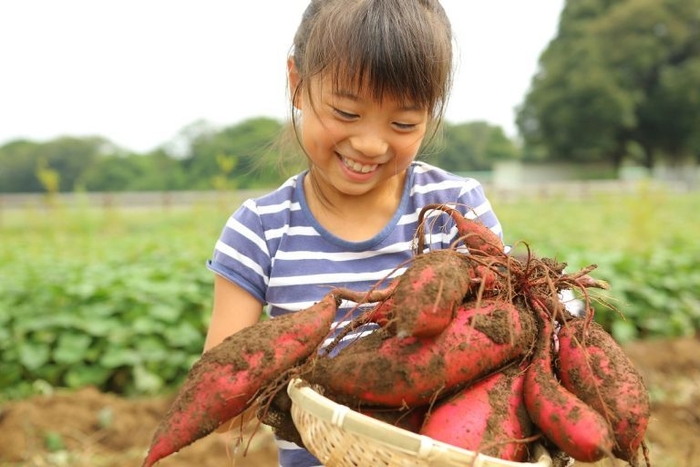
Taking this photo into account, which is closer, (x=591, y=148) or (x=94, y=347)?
(x=94, y=347)

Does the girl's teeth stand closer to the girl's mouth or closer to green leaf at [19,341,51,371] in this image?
the girl's mouth

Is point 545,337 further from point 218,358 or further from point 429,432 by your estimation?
point 218,358

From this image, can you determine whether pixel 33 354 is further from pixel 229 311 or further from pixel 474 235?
pixel 474 235

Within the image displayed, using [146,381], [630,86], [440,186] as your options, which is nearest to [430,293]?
[440,186]

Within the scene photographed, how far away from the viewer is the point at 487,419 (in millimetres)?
1124

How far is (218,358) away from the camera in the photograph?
1185 millimetres

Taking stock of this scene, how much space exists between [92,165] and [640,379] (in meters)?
25.0

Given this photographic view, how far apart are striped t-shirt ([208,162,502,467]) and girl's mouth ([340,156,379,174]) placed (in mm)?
191

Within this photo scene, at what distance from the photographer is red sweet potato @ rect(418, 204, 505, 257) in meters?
1.38

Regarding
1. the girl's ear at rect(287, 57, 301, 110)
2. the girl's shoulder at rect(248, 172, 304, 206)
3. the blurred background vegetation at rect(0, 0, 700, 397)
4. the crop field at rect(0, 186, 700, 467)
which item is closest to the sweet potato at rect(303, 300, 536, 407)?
the blurred background vegetation at rect(0, 0, 700, 397)

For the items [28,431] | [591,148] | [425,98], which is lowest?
[591,148]

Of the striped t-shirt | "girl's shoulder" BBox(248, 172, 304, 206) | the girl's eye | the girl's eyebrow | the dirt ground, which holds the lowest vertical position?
the dirt ground

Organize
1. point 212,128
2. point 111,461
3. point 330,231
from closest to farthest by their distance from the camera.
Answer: point 330,231 → point 111,461 → point 212,128

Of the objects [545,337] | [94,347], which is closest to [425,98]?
[545,337]
